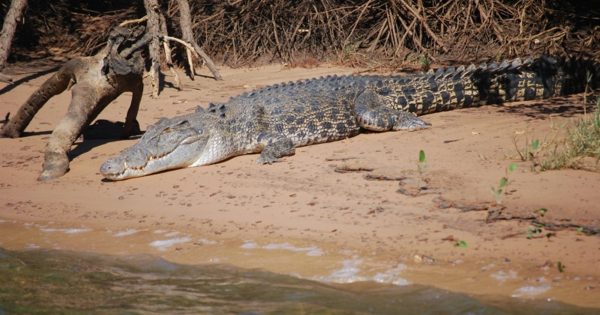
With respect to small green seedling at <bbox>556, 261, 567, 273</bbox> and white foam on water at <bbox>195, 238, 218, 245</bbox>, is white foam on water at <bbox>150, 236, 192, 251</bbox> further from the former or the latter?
small green seedling at <bbox>556, 261, 567, 273</bbox>

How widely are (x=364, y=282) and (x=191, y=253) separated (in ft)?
4.63

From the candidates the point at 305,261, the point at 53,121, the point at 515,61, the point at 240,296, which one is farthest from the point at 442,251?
the point at 53,121

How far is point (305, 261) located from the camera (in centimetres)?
550

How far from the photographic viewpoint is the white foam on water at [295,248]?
5596 millimetres

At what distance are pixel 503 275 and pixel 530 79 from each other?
4832 millimetres

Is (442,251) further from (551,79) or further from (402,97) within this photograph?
(551,79)

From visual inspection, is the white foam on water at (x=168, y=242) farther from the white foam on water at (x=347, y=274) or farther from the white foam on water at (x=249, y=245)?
the white foam on water at (x=347, y=274)

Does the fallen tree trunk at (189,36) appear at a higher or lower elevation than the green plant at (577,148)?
higher

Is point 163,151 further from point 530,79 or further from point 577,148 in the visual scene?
point 530,79

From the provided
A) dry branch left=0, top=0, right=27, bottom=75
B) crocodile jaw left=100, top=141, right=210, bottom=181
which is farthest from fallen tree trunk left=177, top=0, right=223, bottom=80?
crocodile jaw left=100, top=141, right=210, bottom=181

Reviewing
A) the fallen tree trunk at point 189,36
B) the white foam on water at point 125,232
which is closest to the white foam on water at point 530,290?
the white foam on water at point 125,232

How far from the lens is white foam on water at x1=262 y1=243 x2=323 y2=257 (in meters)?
5.60

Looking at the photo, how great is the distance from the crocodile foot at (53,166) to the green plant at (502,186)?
13.7 feet

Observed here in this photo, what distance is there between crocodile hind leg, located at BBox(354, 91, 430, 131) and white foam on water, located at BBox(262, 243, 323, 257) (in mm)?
2991
